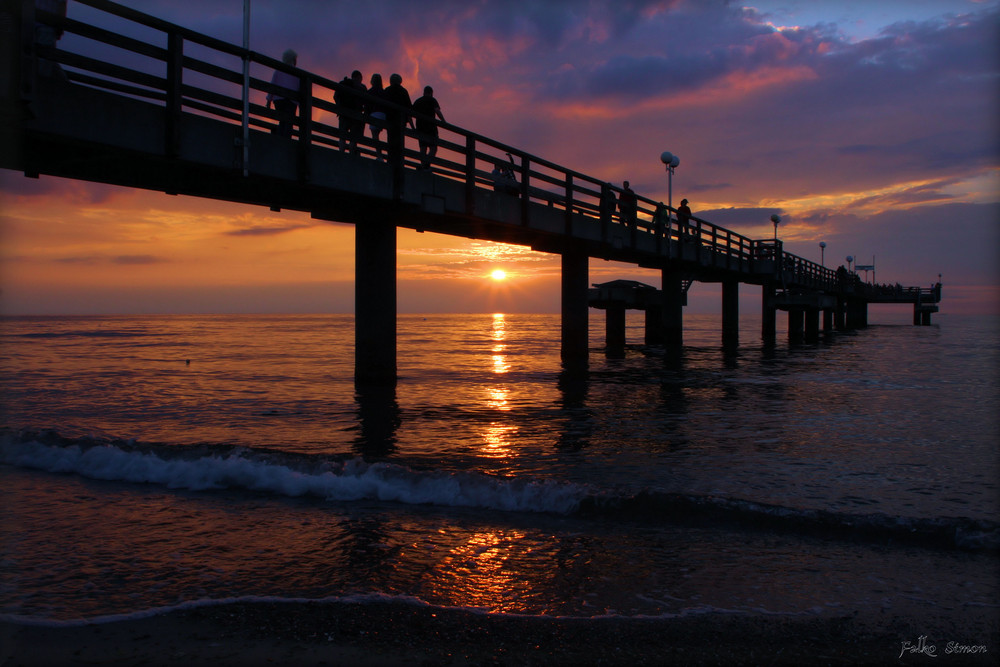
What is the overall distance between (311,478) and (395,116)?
8613 millimetres

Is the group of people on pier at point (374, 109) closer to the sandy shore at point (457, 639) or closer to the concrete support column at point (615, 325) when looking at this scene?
the sandy shore at point (457, 639)

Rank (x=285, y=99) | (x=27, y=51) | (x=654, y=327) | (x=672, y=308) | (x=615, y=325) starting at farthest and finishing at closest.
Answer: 1. (x=654, y=327)
2. (x=615, y=325)
3. (x=672, y=308)
4. (x=285, y=99)
5. (x=27, y=51)

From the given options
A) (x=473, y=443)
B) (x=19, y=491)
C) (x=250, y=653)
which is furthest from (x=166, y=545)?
(x=473, y=443)

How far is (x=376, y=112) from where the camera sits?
12555 millimetres

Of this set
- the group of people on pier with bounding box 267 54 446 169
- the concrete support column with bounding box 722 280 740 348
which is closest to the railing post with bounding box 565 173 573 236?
the group of people on pier with bounding box 267 54 446 169

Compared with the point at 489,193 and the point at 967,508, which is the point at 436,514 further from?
the point at 489,193

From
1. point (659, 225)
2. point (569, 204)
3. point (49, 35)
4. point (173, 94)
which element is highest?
point (659, 225)

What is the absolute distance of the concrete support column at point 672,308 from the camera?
29156 millimetres

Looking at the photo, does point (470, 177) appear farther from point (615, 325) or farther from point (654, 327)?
point (654, 327)

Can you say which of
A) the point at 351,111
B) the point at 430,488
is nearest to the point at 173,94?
the point at 351,111

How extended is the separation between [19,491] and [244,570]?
3.61m

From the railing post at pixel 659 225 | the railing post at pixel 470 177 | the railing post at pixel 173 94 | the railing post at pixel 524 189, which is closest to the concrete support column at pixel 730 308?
the railing post at pixel 659 225

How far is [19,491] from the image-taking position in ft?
19.9

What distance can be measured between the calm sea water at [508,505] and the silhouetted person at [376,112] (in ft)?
16.3
